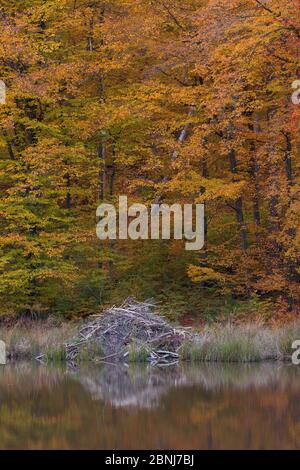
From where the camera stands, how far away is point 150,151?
22234 mm

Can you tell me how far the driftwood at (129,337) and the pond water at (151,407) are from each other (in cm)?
69

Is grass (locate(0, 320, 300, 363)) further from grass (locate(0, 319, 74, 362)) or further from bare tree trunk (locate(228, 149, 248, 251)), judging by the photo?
bare tree trunk (locate(228, 149, 248, 251))

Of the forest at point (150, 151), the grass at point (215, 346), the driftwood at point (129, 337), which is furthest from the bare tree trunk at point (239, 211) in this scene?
the driftwood at point (129, 337)

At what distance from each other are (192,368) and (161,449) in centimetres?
601

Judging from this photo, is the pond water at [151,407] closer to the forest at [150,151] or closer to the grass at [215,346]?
the grass at [215,346]

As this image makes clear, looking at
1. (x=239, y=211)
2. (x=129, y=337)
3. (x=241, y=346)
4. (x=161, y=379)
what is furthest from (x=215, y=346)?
(x=239, y=211)

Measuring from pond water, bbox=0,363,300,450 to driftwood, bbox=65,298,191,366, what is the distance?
69 cm

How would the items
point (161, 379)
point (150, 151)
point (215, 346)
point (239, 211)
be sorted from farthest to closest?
point (150, 151), point (239, 211), point (215, 346), point (161, 379)

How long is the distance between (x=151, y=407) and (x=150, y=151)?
11133 millimetres

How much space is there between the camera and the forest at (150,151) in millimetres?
19688

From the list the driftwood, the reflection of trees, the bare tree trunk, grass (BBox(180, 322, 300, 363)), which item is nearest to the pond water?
the reflection of trees

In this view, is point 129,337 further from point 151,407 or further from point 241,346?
point 151,407

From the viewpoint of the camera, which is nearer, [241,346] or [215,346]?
[241,346]

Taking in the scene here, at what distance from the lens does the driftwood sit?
655 inches
